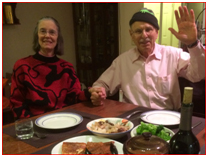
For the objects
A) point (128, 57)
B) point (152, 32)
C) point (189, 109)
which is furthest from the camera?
point (128, 57)

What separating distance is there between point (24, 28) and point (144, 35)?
2.50m

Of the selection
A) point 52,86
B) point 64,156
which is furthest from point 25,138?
point 52,86

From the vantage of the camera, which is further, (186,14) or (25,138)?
(186,14)

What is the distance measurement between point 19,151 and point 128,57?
1.14m

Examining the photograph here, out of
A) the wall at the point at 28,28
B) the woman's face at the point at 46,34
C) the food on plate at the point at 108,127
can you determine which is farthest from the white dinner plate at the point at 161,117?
the wall at the point at 28,28

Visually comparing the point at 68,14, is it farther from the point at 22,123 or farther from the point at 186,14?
the point at 22,123

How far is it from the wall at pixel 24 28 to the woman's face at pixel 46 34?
189 centimetres

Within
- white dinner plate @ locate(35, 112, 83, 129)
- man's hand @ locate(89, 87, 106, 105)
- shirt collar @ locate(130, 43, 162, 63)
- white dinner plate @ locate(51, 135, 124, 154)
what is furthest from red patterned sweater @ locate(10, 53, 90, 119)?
white dinner plate @ locate(51, 135, 124, 154)

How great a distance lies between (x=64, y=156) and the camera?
76 centimetres

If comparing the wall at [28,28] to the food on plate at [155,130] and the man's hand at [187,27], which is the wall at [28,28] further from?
the food on plate at [155,130]

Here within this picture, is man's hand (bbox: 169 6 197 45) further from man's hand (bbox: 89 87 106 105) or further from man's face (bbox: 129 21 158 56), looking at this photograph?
man's hand (bbox: 89 87 106 105)

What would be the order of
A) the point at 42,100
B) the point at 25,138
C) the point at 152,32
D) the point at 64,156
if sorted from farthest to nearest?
the point at 152,32
the point at 42,100
the point at 25,138
the point at 64,156

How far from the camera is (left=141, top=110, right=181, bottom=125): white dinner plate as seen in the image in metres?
1.10

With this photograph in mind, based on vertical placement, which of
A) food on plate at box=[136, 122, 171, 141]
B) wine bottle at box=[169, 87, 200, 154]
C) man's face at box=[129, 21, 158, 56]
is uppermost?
man's face at box=[129, 21, 158, 56]
